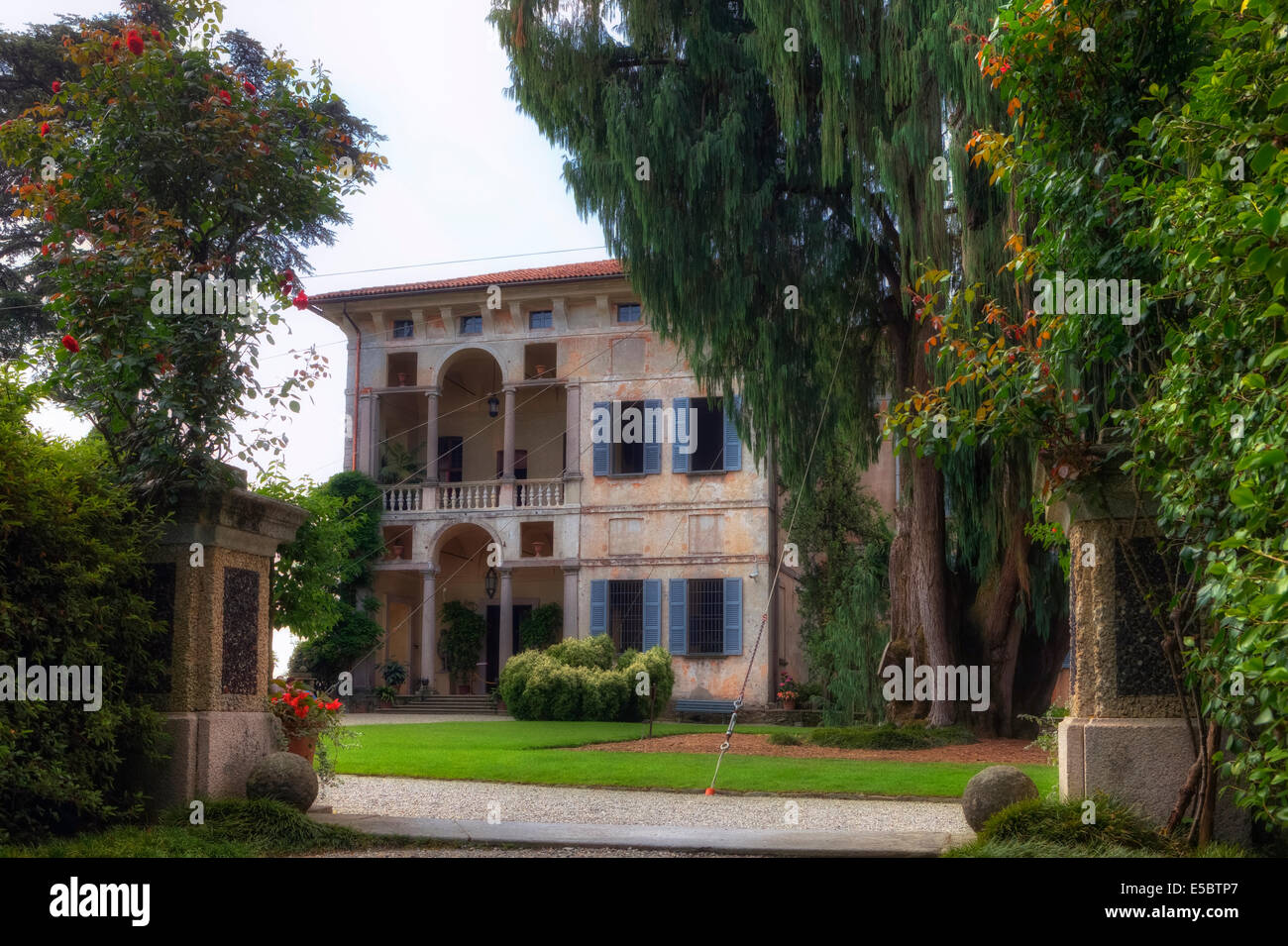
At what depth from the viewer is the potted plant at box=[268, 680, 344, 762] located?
7.88 meters

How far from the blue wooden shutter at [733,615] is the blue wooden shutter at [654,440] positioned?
3076mm

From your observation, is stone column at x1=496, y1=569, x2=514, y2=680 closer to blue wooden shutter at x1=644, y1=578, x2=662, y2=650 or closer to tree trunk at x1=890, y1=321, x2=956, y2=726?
blue wooden shutter at x1=644, y1=578, x2=662, y2=650

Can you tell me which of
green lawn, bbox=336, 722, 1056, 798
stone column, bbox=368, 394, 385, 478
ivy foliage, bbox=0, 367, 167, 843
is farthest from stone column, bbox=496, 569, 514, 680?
ivy foliage, bbox=0, 367, 167, 843

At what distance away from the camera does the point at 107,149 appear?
23.1ft

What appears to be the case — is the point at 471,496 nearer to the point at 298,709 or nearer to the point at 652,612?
the point at 652,612

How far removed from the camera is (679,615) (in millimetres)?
25109

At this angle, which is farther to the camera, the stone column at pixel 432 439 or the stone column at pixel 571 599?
the stone column at pixel 432 439

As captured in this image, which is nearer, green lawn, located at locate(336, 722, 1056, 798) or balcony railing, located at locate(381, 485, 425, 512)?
green lawn, located at locate(336, 722, 1056, 798)

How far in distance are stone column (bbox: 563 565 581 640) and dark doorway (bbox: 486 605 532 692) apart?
2.26 metres

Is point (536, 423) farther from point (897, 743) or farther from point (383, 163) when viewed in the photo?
point (383, 163)

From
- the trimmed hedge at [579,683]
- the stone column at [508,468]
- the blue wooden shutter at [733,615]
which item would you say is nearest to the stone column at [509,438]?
the stone column at [508,468]

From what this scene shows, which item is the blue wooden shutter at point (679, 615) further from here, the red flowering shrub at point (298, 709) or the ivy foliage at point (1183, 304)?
the ivy foliage at point (1183, 304)

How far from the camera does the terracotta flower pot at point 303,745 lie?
791 cm
